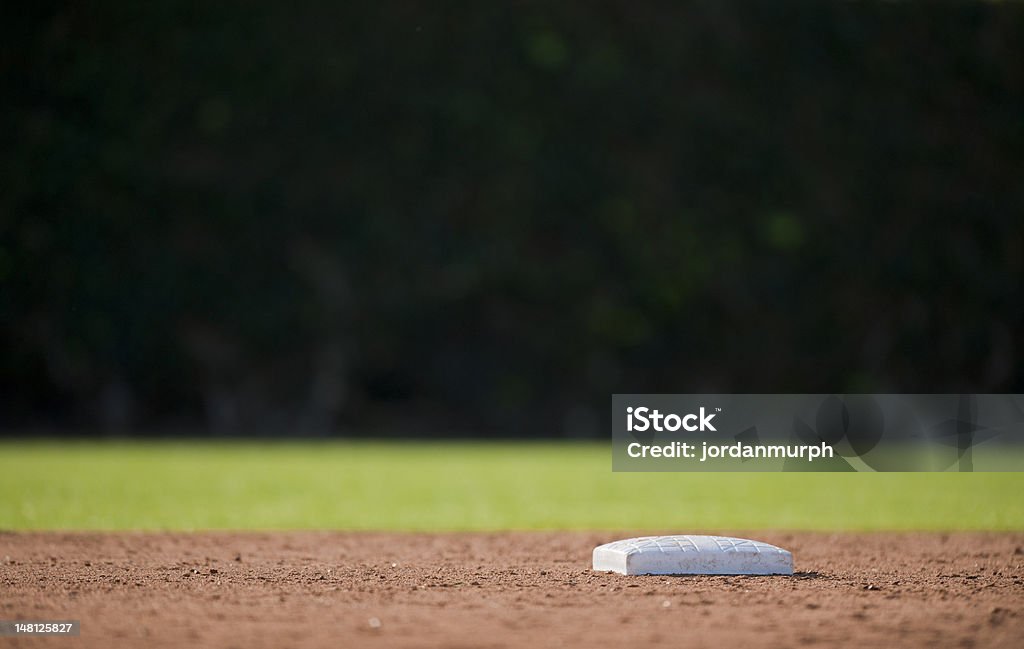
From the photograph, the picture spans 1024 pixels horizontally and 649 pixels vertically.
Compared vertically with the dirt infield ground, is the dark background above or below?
above

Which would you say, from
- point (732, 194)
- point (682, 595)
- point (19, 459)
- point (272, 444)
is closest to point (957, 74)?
point (732, 194)

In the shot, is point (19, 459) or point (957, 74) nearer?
point (19, 459)

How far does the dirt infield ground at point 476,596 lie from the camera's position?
17.2 ft

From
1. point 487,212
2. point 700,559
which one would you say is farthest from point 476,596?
point 487,212

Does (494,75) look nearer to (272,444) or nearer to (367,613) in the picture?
(272,444)

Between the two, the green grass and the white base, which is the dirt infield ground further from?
the green grass

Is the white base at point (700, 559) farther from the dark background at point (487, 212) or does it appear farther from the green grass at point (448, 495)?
the dark background at point (487, 212)

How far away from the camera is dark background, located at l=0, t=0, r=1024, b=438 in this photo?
29312mm

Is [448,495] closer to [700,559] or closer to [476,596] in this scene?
[700,559]

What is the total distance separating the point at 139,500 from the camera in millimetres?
12922

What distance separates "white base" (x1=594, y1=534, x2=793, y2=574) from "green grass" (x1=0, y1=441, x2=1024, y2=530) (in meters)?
3.31

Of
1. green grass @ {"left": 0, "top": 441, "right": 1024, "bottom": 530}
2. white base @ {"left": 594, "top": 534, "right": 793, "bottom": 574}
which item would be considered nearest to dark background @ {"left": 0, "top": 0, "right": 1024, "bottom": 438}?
green grass @ {"left": 0, "top": 441, "right": 1024, "bottom": 530}

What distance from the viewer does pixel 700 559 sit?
7.26 m

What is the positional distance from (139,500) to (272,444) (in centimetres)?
1307
